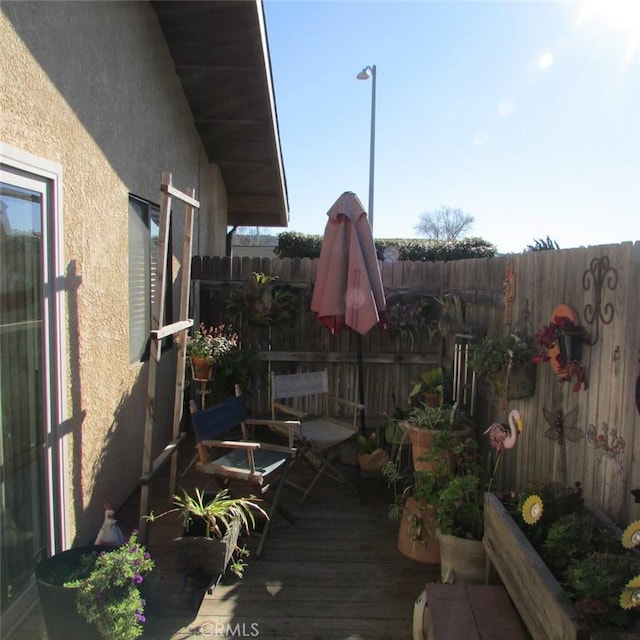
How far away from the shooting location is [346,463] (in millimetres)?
5102

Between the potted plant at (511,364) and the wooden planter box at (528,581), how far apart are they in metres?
0.69

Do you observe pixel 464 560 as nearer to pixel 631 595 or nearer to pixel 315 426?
pixel 631 595

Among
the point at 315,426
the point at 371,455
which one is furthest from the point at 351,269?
the point at 371,455

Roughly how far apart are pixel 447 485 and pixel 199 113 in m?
4.59

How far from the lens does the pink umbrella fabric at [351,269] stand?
4.11 m

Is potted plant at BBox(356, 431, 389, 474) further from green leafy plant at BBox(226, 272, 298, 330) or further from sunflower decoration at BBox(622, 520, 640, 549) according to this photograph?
sunflower decoration at BBox(622, 520, 640, 549)

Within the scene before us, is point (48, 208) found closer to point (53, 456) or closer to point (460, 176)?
point (53, 456)

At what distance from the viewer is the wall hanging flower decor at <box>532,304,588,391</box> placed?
93.0 inches

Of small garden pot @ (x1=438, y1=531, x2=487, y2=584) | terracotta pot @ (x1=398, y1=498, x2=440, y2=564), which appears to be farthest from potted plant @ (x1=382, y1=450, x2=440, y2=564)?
small garden pot @ (x1=438, y1=531, x2=487, y2=584)

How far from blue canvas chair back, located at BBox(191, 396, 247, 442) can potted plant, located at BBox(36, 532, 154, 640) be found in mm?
1313

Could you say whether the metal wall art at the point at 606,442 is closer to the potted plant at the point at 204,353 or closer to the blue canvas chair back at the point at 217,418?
the blue canvas chair back at the point at 217,418

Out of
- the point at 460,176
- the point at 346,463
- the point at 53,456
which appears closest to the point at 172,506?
the point at 53,456

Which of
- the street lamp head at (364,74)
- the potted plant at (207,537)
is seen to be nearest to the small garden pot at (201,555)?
the potted plant at (207,537)

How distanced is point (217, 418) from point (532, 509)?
7.19ft
